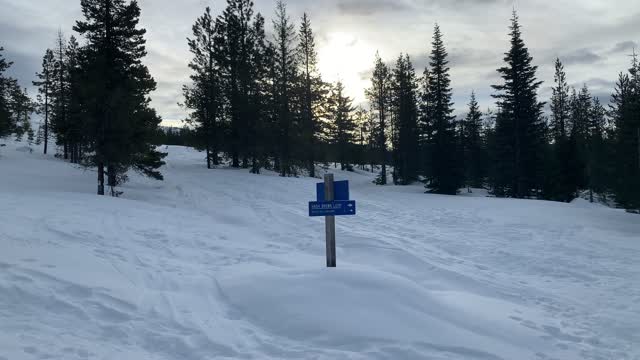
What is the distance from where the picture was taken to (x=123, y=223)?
11.7 meters

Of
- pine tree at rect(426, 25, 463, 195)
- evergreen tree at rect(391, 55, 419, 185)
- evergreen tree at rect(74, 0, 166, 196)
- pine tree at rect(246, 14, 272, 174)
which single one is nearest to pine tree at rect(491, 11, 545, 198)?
pine tree at rect(426, 25, 463, 195)

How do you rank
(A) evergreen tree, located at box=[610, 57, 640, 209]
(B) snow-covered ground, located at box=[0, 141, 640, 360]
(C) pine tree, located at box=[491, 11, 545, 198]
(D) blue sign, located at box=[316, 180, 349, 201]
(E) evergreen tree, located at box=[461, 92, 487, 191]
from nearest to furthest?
(B) snow-covered ground, located at box=[0, 141, 640, 360]
(D) blue sign, located at box=[316, 180, 349, 201]
(A) evergreen tree, located at box=[610, 57, 640, 209]
(C) pine tree, located at box=[491, 11, 545, 198]
(E) evergreen tree, located at box=[461, 92, 487, 191]

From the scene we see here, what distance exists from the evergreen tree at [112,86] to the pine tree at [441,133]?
2296 centimetres

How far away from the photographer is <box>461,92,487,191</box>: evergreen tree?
50.3 metres

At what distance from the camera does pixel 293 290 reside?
6.52 meters

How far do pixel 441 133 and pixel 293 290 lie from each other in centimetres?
3206

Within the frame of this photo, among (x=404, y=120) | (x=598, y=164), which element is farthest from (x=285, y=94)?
(x=598, y=164)

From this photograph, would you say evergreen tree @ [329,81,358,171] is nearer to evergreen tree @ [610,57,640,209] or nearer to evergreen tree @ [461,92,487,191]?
evergreen tree @ [461,92,487,191]

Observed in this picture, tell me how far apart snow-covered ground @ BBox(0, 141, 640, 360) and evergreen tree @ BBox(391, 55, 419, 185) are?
30.4 metres

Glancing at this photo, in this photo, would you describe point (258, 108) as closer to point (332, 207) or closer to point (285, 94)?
point (285, 94)

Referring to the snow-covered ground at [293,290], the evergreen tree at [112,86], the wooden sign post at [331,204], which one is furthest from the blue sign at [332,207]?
the evergreen tree at [112,86]

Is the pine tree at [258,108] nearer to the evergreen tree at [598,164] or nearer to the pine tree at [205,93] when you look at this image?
the pine tree at [205,93]

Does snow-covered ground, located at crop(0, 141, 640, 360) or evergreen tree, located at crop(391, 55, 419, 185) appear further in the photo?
evergreen tree, located at crop(391, 55, 419, 185)

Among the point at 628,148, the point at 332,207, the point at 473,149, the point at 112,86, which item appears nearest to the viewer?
the point at 332,207
